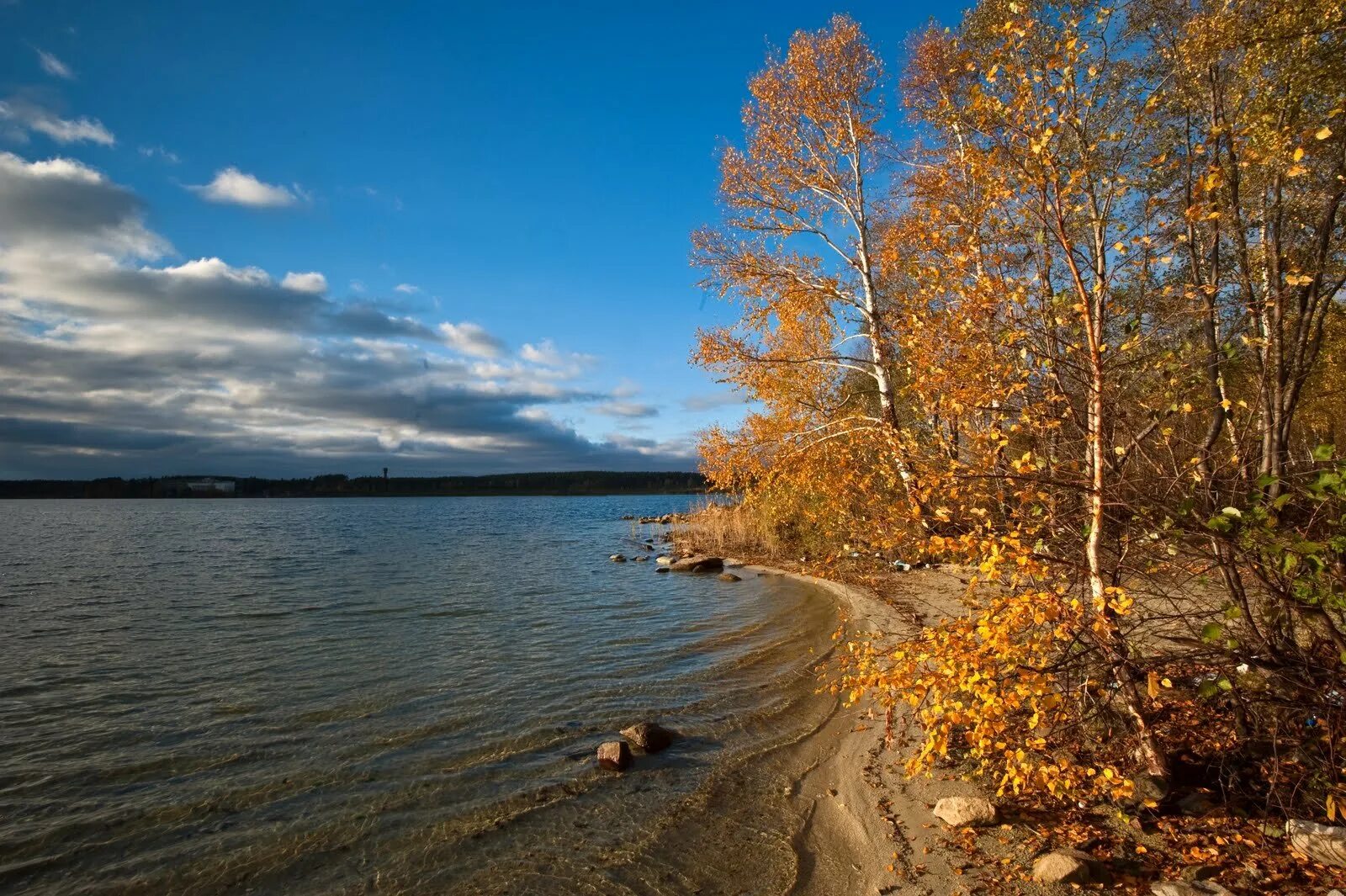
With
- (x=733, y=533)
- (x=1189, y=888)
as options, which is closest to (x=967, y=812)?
(x=1189, y=888)

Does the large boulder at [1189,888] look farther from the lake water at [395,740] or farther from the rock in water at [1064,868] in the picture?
the lake water at [395,740]

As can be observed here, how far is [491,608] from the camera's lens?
20.4 meters

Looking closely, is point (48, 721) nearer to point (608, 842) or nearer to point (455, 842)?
point (455, 842)

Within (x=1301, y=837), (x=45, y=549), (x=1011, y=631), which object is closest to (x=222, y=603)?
(x=1011, y=631)

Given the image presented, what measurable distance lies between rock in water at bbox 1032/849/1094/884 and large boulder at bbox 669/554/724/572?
919 inches

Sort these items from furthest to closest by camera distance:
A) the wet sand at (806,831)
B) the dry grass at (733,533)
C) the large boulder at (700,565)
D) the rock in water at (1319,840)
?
1. the dry grass at (733,533)
2. the large boulder at (700,565)
3. the wet sand at (806,831)
4. the rock in water at (1319,840)

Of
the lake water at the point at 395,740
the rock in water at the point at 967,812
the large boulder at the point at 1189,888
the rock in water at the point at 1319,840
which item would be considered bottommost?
the lake water at the point at 395,740

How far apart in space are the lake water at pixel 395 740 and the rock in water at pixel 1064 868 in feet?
6.86

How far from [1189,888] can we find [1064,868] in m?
0.78

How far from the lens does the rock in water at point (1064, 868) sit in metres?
5.29

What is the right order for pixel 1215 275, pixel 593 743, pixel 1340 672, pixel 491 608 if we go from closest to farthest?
pixel 1340 672 < pixel 593 743 < pixel 1215 275 < pixel 491 608

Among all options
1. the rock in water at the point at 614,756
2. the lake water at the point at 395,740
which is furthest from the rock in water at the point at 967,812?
the rock in water at the point at 614,756

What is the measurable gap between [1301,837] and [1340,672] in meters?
1.30

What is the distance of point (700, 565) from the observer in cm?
2884
